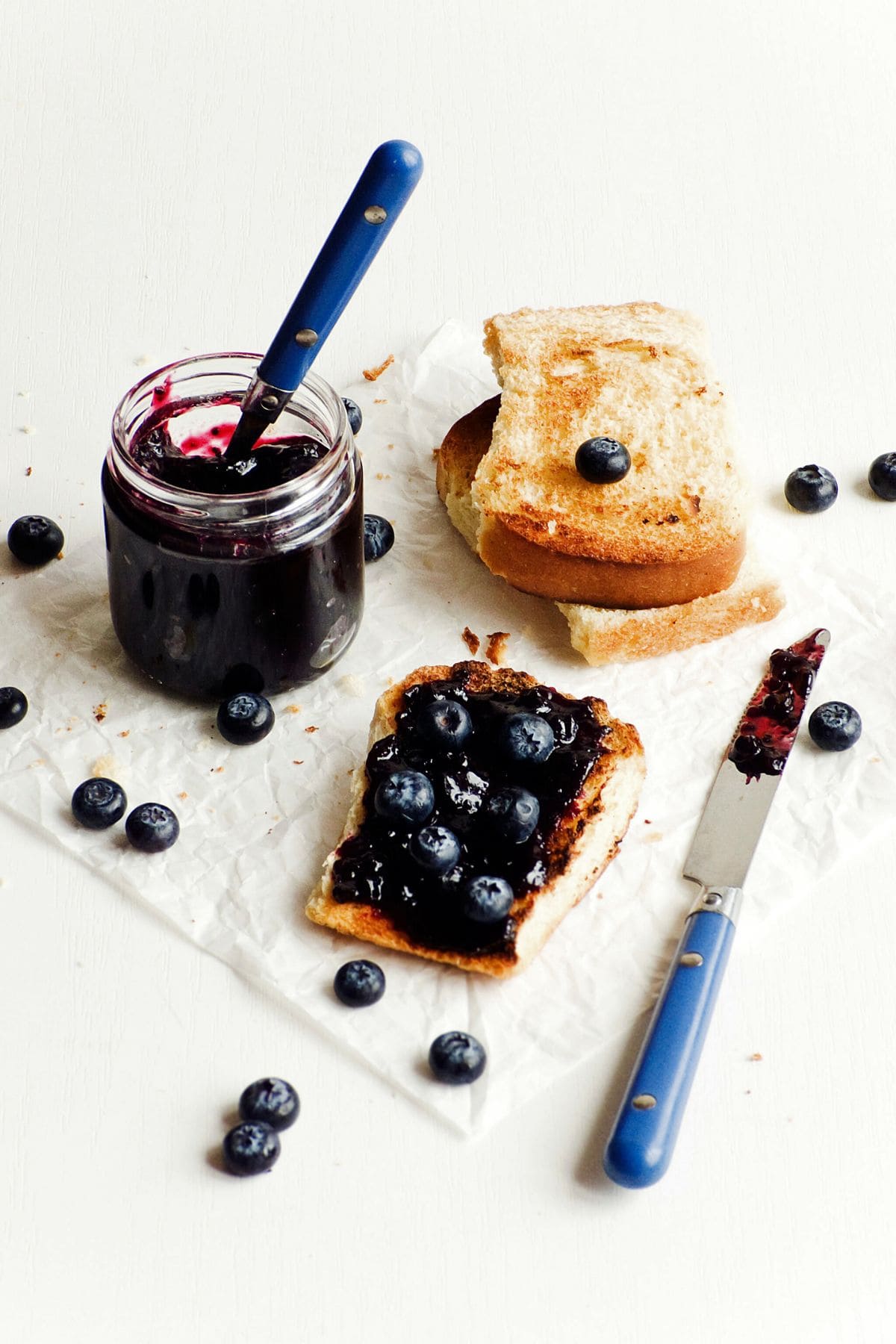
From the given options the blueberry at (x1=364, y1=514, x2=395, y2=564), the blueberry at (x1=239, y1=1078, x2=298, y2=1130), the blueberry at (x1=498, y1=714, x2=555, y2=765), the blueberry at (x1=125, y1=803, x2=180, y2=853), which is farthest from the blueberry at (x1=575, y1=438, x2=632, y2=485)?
the blueberry at (x1=239, y1=1078, x2=298, y2=1130)

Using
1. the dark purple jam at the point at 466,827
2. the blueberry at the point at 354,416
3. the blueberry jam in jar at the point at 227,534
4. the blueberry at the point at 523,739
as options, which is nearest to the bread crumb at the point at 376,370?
the blueberry at the point at 354,416

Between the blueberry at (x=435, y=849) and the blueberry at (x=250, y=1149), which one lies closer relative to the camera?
the blueberry at (x=250, y=1149)

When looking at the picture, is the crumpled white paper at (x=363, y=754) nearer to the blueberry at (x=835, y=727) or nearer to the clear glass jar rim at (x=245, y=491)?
the blueberry at (x=835, y=727)

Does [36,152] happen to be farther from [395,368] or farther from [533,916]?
[533,916]

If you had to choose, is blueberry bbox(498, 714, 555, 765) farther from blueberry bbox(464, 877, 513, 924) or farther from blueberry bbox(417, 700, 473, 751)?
blueberry bbox(464, 877, 513, 924)

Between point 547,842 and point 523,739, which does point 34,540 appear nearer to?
point 523,739

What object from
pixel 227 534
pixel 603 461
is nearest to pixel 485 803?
pixel 227 534
